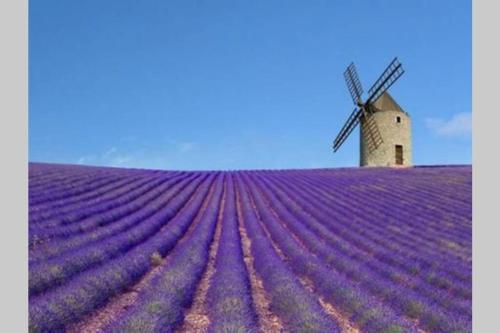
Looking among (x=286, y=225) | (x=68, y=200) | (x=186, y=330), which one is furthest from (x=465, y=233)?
(x=68, y=200)

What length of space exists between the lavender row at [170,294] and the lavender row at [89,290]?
36cm

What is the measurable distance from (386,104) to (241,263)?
1064 inches

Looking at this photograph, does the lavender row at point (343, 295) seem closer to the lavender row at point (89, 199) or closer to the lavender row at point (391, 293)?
the lavender row at point (391, 293)

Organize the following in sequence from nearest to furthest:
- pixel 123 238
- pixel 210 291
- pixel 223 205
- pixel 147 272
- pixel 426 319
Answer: pixel 426 319, pixel 210 291, pixel 147 272, pixel 123 238, pixel 223 205

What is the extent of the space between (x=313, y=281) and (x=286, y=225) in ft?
17.1

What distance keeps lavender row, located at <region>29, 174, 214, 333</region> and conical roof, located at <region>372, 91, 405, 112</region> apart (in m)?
26.1

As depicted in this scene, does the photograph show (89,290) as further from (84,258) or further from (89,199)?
(89,199)

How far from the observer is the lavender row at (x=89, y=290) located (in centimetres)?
481

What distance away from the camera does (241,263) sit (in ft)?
27.0

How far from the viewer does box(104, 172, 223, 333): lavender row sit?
4992 millimetres

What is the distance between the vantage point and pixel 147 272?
769 cm

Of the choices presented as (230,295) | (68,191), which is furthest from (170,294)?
(68,191)

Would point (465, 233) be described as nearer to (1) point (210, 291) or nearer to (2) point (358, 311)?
(2) point (358, 311)

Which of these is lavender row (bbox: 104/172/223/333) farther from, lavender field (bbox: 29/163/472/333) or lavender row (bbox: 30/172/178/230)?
lavender row (bbox: 30/172/178/230)
